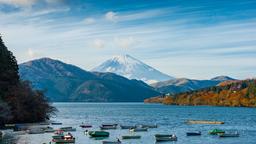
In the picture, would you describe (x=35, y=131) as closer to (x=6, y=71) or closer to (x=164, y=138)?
(x=6, y=71)

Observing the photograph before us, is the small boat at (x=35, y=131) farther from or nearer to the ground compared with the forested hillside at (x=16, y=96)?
nearer to the ground

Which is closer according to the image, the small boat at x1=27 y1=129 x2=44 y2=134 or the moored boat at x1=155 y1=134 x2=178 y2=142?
the moored boat at x1=155 y1=134 x2=178 y2=142

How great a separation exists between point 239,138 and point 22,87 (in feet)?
224

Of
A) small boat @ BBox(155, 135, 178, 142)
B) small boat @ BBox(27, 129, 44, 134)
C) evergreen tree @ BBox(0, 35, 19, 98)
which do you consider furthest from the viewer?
evergreen tree @ BBox(0, 35, 19, 98)

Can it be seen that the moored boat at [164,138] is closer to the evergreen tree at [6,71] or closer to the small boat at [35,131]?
the small boat at [35,131]

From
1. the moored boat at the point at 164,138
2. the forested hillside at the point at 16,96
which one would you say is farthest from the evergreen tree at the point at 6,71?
the moored boat at the point at 164,138

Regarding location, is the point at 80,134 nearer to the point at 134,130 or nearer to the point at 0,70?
the point at 134,130

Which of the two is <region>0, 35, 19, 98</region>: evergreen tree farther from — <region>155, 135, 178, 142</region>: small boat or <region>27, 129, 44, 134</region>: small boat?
<region>155, 135, 178, 142</region>: small boat

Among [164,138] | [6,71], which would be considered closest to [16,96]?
[6,71]

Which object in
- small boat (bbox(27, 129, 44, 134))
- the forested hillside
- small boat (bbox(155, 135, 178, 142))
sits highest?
the forested hillside

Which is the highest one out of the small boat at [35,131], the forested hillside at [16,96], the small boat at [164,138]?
the forested hillside at [16,96]

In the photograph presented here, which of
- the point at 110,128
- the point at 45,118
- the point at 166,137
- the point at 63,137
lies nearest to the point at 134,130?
the point at 110,128

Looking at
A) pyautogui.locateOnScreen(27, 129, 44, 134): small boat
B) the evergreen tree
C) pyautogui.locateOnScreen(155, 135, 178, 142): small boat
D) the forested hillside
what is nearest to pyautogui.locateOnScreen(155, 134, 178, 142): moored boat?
pyautogui.locateOnScreen(155, 135, 178, 142): small boat

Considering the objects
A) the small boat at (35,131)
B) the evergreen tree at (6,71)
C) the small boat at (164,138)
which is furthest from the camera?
the evergreen tree at (6,71)
